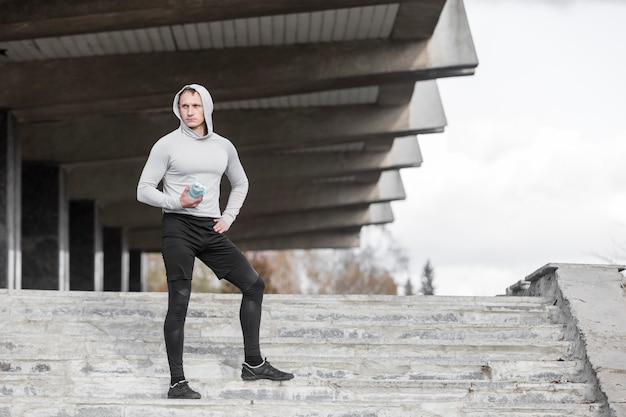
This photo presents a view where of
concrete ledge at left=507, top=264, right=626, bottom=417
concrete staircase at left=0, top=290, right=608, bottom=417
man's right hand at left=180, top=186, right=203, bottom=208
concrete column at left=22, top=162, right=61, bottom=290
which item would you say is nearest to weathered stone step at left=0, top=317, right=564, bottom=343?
concrete staircase at left=0, top=290, right=608, bottom=417

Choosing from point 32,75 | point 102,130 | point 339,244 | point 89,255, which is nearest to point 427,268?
point 339,244

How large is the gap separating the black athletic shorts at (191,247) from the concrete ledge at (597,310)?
94.0 inches

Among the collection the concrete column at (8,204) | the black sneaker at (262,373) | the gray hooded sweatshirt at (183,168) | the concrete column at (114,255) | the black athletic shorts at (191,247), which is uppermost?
the concrete column at (114,255)

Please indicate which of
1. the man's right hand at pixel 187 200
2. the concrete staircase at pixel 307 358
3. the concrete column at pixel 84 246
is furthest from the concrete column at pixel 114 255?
the man's right hand at pixel 187 200

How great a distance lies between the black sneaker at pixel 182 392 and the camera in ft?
21.3

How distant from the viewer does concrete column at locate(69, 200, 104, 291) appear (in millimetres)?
24609

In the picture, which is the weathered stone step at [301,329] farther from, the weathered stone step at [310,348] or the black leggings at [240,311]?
the black leggings at [240,311]

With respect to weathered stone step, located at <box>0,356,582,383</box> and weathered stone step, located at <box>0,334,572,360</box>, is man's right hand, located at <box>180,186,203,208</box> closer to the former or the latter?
weathered stone step, located at <box>0,356,582,383</box>

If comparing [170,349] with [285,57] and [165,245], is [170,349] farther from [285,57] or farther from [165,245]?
[285,57]

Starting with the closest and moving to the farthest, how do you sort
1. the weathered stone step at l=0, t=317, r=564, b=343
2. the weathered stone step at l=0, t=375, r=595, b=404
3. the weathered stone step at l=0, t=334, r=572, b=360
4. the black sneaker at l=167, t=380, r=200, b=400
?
1. the black sneaker at l=167, t=380, r=200, b=400
2. the weathered stone step at l=0, t=375, r=595, b=404
3. the weathered stone step at l=0, t=334, r=572, b=360
4. the weathered stone step at l=0, t=317, r=564, b=343

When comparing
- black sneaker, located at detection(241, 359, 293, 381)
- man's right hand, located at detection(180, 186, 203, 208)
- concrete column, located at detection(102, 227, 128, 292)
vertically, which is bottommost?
black sneaker, located at detection(241, 359, 293, 381)

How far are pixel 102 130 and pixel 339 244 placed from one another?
19.1m

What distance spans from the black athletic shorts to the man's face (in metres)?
0.54

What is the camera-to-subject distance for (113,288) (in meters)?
30.9
